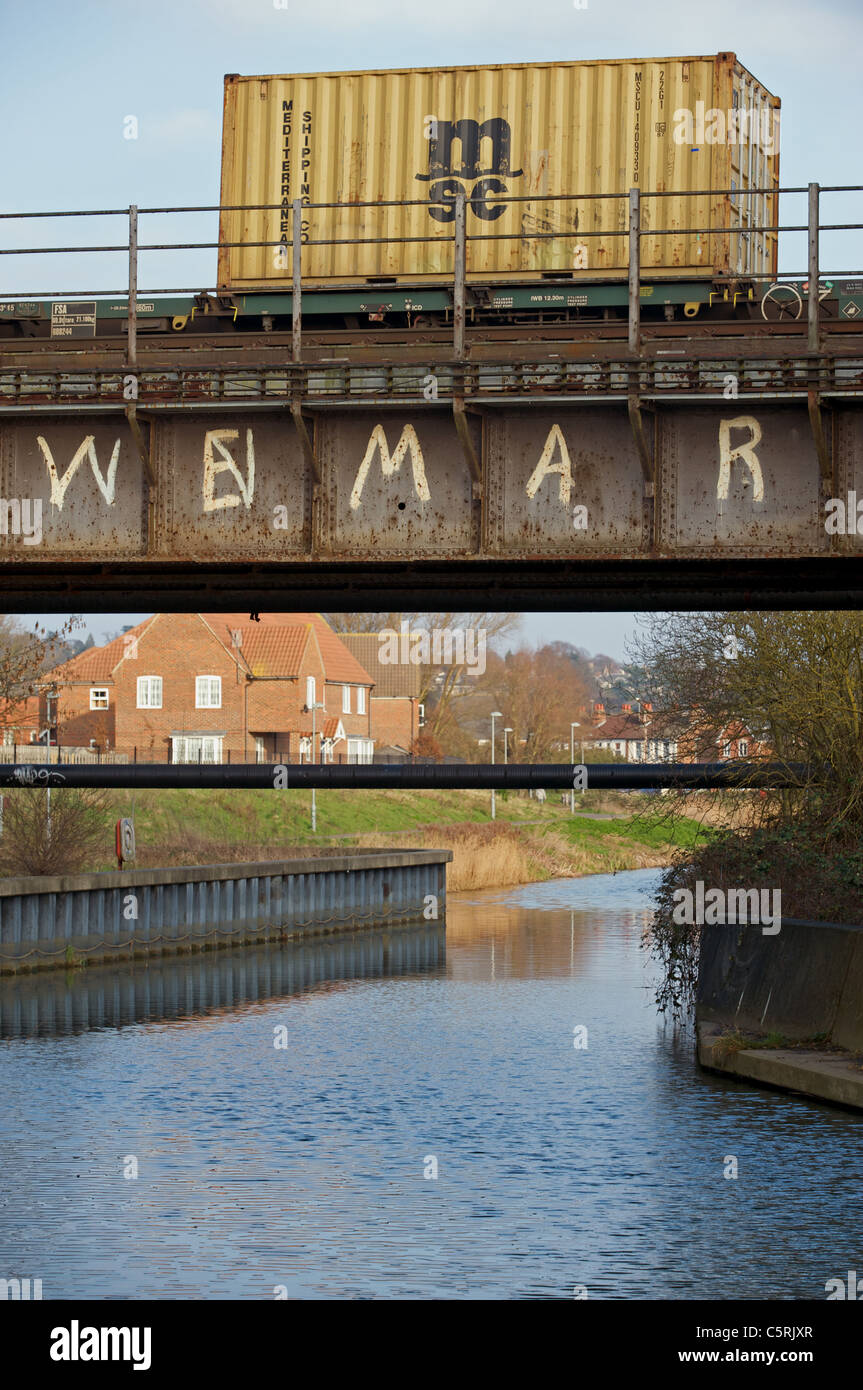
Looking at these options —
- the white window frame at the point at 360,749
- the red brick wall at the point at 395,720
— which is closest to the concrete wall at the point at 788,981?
the white window frame at the point at 360,749

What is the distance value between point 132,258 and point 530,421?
443cm

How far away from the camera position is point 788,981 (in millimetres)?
22062

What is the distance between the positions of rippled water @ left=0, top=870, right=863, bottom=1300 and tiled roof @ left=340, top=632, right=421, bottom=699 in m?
68.8

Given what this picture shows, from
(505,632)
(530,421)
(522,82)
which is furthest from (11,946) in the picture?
(505,632)

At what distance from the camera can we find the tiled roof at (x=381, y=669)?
10219 cm

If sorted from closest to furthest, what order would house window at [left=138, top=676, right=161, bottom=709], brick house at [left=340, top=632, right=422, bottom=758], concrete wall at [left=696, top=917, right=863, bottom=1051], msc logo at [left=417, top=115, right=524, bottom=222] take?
concrete wall at [left=696, top=917, right=863, bottom=1051] < msc logo at [left=417, top=115, right=524, bottom=222] < house window at [left=138, top=676, right=161, bottom=709] < brick house at [left=340, top=632, right=422, bottom=758]

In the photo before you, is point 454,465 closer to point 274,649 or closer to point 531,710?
point 274,649

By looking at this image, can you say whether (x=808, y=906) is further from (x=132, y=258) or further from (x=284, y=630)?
(x=284, y=630)

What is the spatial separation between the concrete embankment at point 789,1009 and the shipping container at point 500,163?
1053 centimetres

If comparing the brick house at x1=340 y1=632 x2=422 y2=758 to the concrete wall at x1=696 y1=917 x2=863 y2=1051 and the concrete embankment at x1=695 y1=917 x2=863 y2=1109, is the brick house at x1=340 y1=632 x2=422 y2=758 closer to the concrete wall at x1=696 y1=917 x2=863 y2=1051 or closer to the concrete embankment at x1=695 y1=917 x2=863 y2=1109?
the concrete wall at x1=696 y1=917 x2=863 y2=1051

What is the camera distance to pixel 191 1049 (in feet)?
89.3

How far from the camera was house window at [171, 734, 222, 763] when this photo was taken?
77.8 metres

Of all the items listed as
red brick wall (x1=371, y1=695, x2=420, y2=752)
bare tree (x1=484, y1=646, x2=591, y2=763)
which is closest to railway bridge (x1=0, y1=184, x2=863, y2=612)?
red brick wall (x1=371, y1=695, x2=420, y2=752)

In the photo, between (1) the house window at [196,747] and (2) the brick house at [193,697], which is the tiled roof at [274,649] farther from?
(1) the house window at [196,747]
